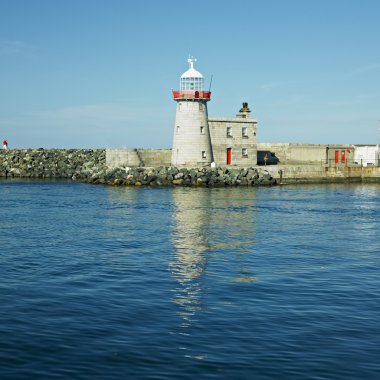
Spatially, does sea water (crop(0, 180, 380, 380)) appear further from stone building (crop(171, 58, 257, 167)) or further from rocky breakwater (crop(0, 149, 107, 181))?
rocky breakwater (crop(0, 149, 107, 181))

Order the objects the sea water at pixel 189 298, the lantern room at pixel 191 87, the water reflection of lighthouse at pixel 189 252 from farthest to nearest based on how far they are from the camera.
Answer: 1. the lantern room at pixel 191 87
2. the water reflection of lighthouse at pixel 189 252
3. the sea water at pixel 189 298

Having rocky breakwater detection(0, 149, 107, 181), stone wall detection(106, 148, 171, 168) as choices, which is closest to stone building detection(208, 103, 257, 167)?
stone wall detection(106, 148, 171, 168)

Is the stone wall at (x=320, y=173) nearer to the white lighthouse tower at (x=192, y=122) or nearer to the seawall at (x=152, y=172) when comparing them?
the seawall at (x=152, y=172)

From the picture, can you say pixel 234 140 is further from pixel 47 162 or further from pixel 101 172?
pixel 47 162

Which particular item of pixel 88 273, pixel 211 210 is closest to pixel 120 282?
pixel 88 273

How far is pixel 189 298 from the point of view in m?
16.6

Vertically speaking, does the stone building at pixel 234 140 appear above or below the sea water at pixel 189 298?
above

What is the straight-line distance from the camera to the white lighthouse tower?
58812 mm

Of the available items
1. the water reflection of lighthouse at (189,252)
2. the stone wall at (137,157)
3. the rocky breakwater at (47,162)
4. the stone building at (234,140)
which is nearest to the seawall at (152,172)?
the rocky breakwater at (47,162)

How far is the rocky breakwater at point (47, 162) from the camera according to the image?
8056cm

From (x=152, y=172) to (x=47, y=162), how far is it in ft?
87.1

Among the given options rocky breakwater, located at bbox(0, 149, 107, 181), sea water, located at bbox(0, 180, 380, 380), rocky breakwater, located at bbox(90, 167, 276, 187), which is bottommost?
sea water, located at bbox(0, 180, 380, 380)

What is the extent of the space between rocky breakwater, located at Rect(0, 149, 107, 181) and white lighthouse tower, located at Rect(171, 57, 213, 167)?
71.9 ft

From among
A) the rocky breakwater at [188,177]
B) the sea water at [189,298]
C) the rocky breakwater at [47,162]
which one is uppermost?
the rocky breakwater at [47,162]
